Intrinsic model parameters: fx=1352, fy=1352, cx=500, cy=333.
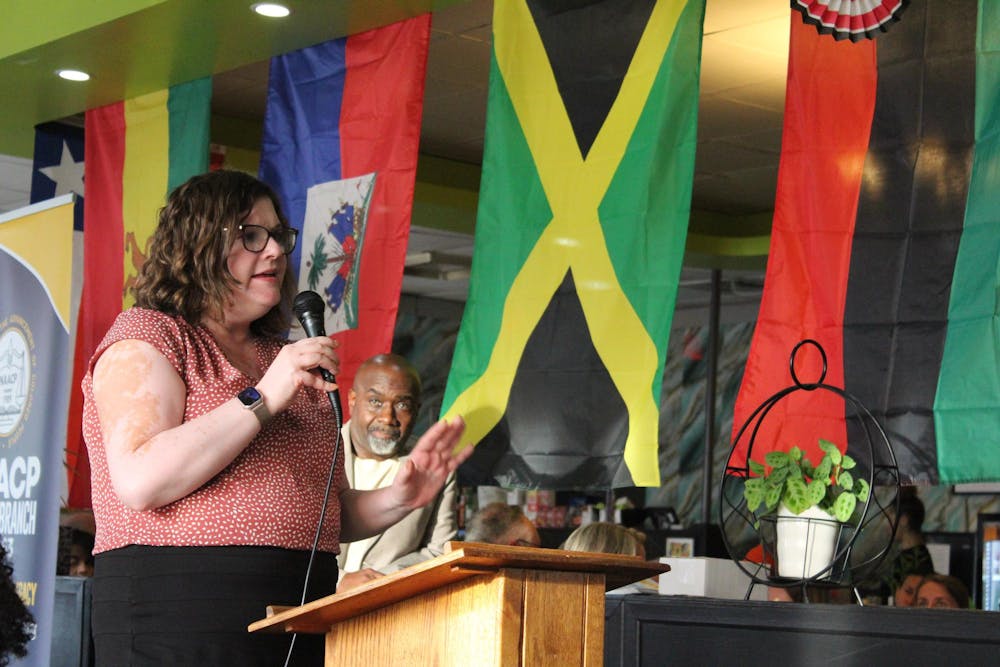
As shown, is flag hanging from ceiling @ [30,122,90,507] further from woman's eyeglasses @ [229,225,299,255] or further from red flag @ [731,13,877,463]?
woman's eyeglasses @ [229,225,299,255]

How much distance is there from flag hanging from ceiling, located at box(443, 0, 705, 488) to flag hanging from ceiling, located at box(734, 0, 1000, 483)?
0.92ft

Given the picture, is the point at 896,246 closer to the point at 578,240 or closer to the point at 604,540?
the point at 578,240

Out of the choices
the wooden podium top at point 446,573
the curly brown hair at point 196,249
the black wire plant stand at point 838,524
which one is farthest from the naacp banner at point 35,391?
the wooden podium top at point 446,573

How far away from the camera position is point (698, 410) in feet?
38.3

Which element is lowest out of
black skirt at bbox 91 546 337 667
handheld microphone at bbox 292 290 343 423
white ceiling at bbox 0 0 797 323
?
black skirt at bbox 91 546 337 667

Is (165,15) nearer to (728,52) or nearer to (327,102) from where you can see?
(327,102)

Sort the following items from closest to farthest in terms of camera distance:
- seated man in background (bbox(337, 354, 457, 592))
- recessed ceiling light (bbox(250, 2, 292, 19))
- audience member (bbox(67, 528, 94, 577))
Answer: seated man in background (bbox(337, 354, 457, 592)) < recessed ceiling light (bbox(250, 2, 292, 19)) < audience member (bbox(67, 528, 94, 577))

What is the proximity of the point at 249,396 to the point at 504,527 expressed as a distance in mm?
3228

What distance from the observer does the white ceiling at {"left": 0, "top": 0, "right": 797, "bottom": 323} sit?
498 centimetres

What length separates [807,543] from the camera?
2.55 meters

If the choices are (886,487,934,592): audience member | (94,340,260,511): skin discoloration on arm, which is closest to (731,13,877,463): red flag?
(94,340,260,511): skin discoloration on arm

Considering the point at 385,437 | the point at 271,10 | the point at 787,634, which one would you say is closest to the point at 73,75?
the point at 271,10

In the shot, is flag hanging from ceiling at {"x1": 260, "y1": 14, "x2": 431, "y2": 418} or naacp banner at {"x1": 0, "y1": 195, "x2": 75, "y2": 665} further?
flag hanging from ceiling at {"x1": 260, "y1": 14, "x2": 431, "y2": 418}

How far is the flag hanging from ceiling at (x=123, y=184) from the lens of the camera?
5066 mm
